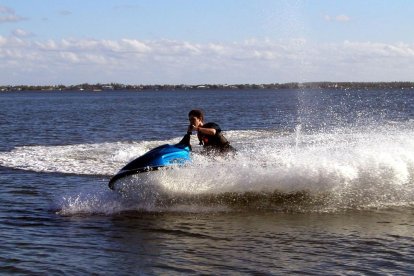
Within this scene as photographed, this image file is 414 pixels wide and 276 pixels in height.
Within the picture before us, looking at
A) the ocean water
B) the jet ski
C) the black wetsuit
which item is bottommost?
the ocean water

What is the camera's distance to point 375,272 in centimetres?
768

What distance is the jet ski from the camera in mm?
11070

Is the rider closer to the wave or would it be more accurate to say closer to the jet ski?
the wave

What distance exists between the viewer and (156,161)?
11.1 m

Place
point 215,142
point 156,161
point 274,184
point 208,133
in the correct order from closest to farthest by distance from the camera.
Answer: point 156,161
point 274,184
point 208,133
point 215,142

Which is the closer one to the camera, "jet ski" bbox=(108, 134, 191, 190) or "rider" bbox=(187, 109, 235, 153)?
"jet ski" bbox=(108, 134, 191, 190)

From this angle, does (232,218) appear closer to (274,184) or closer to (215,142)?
(274,184)

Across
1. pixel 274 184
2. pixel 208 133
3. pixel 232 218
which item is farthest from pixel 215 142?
pixel 232 218

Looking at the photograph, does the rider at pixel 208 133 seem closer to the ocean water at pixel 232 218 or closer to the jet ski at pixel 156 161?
the ocean water at pixel 232 218

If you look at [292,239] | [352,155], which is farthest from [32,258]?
[352,155]

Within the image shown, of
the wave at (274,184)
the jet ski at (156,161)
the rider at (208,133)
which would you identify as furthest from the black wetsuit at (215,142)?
the jet ski at (156,161)

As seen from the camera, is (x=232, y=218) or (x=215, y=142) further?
(x=215, y=142)

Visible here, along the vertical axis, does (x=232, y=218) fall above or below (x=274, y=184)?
below

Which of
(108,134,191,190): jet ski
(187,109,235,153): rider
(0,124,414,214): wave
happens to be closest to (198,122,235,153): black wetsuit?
(187,109,235,153): rider
